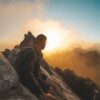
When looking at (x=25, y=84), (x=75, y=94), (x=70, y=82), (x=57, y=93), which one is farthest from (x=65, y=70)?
(x=25, y=84)

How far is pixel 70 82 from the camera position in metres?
25.8

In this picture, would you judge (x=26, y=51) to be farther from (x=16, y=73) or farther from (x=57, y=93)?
(x=57, y=93)

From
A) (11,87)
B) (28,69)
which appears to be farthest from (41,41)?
(11,87)

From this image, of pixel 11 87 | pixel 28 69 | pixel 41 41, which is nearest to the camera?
pixel 11 87

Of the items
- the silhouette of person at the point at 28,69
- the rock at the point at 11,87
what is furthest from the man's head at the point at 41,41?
the rock at the point at 11,87

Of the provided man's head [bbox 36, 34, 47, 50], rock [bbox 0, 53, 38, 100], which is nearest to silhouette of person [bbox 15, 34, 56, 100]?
rock [bbox 0, 53, 38, 100]

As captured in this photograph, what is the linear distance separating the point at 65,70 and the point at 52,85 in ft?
34.4

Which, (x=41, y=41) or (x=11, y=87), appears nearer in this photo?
(x=11, y=87)

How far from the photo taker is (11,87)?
14.6 m

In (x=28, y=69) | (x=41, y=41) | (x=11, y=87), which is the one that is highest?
(x=41, y=41)

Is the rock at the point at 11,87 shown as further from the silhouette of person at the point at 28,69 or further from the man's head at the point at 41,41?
the man's head at the point at 41,41

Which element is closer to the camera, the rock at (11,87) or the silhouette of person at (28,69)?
the rock at (11,87)

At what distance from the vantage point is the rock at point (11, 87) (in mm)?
14284

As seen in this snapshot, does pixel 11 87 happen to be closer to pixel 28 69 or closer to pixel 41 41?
pixel 28 69
